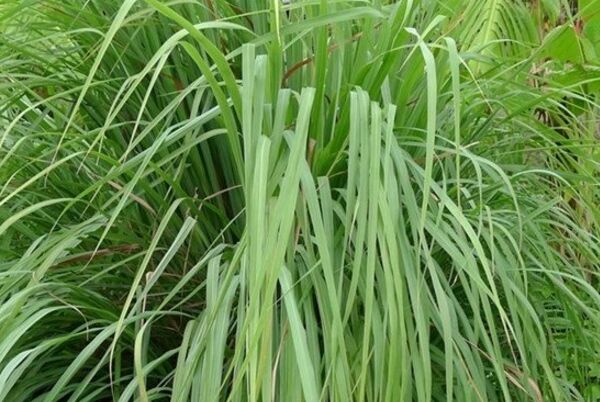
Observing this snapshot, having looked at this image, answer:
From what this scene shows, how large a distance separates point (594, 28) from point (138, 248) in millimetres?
1505

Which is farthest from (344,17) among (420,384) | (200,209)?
(420,384)

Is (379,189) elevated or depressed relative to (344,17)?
depressed

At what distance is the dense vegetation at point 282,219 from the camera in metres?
1.16

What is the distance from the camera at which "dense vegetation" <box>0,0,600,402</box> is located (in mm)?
1161

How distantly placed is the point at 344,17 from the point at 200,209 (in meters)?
0.37

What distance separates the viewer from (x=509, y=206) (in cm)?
164

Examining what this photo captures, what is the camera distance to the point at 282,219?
1.12 metres

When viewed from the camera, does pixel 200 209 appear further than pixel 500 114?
No

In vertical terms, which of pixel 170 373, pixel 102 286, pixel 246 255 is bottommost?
pixel 170 373

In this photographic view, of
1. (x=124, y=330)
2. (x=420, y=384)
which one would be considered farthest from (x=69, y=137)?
(x=420, y=384)

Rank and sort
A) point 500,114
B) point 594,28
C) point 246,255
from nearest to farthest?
point 246,255 → point 500,114 → point 594,28

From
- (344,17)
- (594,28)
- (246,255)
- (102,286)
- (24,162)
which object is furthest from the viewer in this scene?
(594,28)

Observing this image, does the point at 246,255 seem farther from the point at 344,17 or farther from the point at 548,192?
the point at 548,192

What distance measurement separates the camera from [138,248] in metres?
1.47
